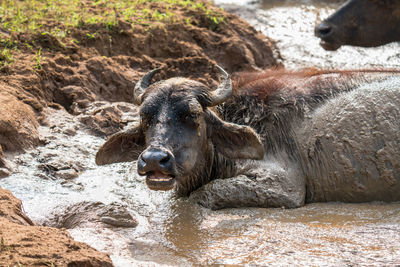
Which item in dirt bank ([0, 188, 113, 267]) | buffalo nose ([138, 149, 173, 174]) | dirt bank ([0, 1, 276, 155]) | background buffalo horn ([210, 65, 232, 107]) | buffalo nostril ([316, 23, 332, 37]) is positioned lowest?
dirt bank ([0, 188, 113, 267])

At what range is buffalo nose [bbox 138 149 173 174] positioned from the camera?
200 inches

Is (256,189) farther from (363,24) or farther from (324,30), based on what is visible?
(363,24)

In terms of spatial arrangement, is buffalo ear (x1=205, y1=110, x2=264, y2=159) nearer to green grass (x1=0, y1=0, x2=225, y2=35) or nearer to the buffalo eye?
the buffalo eye

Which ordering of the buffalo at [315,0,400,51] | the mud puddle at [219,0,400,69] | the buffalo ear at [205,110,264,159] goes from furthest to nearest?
the mud puddle at [219,0,400,69]
the buffalo at [315,0,400,51]
the buffalo ear at [205,110,264,159]

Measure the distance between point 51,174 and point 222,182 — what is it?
1.82 m

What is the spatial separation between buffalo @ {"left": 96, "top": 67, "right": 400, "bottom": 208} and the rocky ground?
1002 millimetres

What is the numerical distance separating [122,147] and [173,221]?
0.99 metres

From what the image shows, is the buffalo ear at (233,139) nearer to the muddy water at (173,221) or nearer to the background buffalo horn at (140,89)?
the muddy water at (173,221)

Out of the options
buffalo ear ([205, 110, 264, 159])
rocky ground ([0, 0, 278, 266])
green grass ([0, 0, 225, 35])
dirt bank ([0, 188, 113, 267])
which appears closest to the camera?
dirt bank ([0, 188, 113, 267])

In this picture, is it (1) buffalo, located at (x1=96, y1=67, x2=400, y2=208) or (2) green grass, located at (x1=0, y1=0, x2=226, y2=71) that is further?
(2) green grass, located at (x1=0, y1=0, x2=226, y2=71)

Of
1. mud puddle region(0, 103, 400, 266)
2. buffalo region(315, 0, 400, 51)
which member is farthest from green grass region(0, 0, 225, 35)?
mud puddle region(0, 103, 400, 266)

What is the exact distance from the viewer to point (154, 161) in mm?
5094

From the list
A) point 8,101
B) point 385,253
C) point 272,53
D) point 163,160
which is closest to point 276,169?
point 163,160

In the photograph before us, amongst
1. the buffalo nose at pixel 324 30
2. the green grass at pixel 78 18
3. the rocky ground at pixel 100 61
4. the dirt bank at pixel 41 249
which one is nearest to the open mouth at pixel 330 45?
the buffalo nose at pixel 324 30
